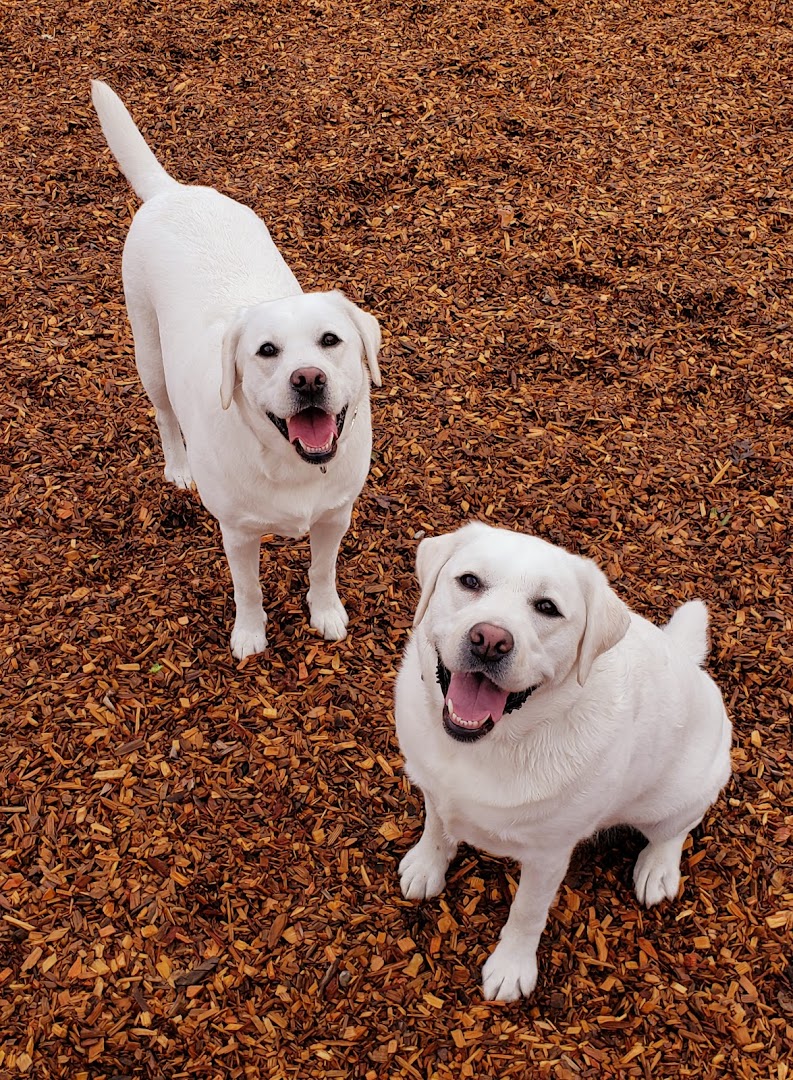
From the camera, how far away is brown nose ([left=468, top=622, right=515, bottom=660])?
2.19 m

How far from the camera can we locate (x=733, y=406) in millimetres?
4832

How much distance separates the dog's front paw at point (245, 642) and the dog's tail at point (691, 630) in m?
1.76

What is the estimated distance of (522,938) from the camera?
2900 millimetres

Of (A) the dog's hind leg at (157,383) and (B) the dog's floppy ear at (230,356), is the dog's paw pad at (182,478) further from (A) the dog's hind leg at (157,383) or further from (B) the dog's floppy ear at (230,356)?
(B) the dog's floppy ear at (230,356)

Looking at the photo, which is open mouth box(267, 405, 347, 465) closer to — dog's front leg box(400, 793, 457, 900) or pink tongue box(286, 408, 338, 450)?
pink tongue box(286, 408, 338, 450)

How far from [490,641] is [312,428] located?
115cm

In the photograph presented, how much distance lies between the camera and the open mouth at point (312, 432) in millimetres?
2973

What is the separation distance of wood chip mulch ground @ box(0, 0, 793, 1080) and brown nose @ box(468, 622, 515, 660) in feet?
4.63

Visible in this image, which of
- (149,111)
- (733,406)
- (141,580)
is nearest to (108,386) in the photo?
(141,580)

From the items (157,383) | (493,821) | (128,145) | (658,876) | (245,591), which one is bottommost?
(658,876)

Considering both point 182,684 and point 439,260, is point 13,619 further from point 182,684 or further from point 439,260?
point 439,260

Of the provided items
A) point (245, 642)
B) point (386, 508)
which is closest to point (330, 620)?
point (245, 642)

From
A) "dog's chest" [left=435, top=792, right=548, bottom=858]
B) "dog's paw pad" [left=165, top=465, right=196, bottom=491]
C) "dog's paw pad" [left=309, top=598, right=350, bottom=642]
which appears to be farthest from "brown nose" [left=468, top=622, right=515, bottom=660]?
"dog's paw pad" [left=165, top=465, right=196, bottom=491]

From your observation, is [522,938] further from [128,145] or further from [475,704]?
[128,145]
